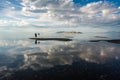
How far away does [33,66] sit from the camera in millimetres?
20156

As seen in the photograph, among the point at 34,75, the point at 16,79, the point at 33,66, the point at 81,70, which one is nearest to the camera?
the point at 16,79

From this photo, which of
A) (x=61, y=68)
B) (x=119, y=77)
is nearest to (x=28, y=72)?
(x=61, y=68)

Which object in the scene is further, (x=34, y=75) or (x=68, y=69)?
(x=68, y=69)

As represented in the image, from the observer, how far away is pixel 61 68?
19.5m

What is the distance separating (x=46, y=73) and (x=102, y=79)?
4.98 meters

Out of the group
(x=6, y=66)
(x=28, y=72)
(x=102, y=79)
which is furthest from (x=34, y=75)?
→ (x=102, y=79)

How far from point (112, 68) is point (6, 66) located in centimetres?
1085

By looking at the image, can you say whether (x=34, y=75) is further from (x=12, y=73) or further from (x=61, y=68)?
(x=61, y=68)

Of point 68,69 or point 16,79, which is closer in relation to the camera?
point 16,79

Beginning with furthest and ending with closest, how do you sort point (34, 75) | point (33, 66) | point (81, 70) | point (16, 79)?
point (33, 66) < point (81, 70) < point (34, 75) < point (16, 79)

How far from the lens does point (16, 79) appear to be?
15836 millimetres

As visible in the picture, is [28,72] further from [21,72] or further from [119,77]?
[119,77]

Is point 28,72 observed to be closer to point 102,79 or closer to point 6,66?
point 6,66

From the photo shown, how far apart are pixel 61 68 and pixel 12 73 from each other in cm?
490
